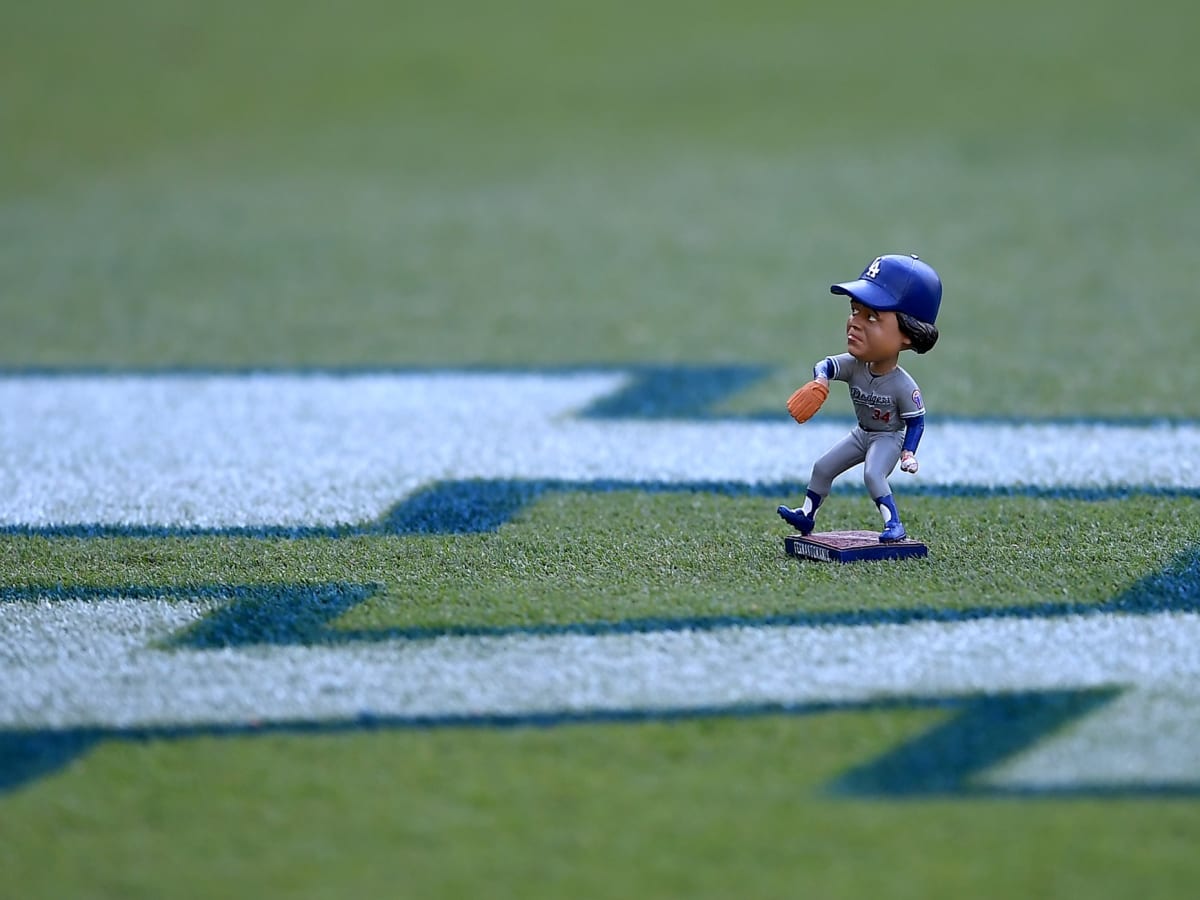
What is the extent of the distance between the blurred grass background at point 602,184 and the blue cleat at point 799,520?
1286 millimetres

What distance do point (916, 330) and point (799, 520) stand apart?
331mm

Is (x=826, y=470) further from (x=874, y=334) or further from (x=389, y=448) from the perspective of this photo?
(x=389, y=448)

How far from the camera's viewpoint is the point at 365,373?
3.93 m

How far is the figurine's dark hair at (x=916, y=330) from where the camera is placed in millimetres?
2121

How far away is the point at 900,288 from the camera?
212 centimetres

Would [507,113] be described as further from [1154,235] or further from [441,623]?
[441,623]

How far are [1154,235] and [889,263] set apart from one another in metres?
4.32

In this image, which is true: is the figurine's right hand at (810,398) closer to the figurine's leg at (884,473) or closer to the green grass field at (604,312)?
the figurine's leg at (884,473)

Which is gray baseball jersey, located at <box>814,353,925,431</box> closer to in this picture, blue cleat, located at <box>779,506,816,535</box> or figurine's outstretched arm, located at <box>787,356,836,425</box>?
figurine's outstretched arm, located at <box>787,356,836,425</box>

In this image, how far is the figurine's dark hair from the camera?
212cm

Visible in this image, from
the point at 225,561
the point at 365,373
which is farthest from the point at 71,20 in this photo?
the point at 225,561

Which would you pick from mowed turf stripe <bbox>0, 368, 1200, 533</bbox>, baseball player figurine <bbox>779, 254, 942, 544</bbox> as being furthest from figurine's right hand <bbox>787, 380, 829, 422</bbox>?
mowed turf stripe <bbox>0, 368, 1200, 533</bbox>

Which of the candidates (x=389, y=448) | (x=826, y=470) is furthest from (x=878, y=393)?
(x=389, y=448)

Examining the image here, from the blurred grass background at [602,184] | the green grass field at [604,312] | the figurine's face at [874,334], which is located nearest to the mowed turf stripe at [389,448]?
the green grass field at [604,312]
